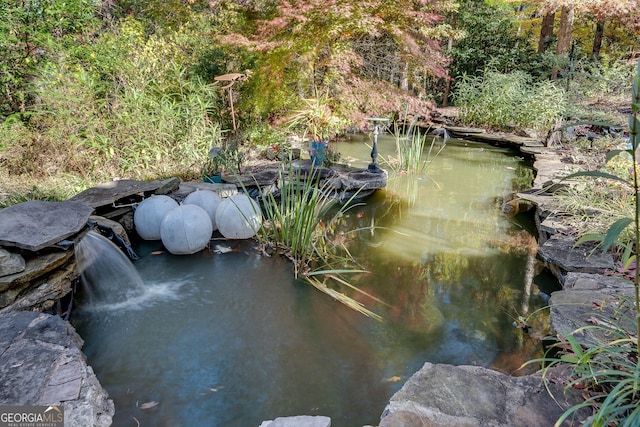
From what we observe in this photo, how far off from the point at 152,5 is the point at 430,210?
7.41 m

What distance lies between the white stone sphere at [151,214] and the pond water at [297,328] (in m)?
0.15

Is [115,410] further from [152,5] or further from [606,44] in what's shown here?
[606,44]

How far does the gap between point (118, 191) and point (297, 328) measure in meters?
2.26

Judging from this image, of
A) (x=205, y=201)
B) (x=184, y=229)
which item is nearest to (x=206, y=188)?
(x=205, y=201)

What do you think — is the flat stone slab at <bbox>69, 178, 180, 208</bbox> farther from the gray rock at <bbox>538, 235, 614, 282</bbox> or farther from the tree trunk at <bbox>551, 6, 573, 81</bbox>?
the tree trunk at <bbox>551, 6, 573, 81</bbox>

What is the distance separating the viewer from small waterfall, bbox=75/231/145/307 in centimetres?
284

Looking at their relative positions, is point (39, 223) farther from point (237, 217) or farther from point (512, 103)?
point (512, 103)

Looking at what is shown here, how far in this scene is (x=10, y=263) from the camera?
91.0 inches

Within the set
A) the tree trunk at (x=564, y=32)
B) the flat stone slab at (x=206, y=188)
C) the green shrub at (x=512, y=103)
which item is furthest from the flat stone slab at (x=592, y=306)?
the tree trunk at (x=564, y=32)

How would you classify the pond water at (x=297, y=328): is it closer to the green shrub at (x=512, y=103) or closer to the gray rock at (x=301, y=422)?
the gray rock at (x=301, y=422)

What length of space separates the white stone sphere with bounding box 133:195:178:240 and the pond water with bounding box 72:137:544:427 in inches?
6.1

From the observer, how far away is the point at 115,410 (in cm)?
187

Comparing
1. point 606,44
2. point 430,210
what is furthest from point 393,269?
point 606,44

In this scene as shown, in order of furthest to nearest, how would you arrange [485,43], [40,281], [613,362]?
[485,43]
[40,281]
[613,362]
